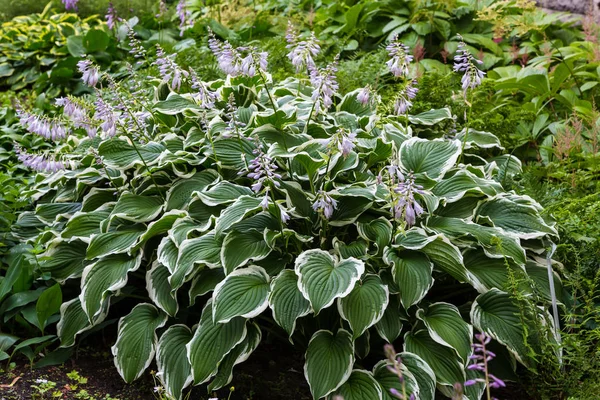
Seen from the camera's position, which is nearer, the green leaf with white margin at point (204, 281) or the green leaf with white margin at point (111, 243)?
the green leaf with white margin at point (204, 281)

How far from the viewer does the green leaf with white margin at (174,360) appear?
120 inches

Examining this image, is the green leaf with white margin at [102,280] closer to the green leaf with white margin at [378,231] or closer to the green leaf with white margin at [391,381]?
the green leaf with white margin at [378,231]

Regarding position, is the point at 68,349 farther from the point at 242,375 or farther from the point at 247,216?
the point at 247,216

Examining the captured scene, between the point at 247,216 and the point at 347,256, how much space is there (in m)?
0.54

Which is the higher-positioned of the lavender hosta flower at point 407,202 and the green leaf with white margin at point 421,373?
the lavender hosta flower at point 407,202

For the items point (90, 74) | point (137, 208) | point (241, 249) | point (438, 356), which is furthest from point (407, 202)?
point (90, 74)

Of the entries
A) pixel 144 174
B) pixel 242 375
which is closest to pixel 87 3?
pixel 144 174

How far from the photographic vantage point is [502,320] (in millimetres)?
3055

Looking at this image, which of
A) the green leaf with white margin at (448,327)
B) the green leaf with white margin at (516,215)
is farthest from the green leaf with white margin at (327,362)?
the green leaf with white margin at (516,215)

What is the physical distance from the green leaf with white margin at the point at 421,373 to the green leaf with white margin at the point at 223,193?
1.13m

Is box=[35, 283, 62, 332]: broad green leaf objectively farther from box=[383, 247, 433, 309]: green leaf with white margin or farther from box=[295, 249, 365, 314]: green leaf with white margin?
box=[383, 247, 433, 309]: green leaf with white margin

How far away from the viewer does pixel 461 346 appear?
2934 millimetres

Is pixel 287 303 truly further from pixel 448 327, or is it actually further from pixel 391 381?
pixel 448 327

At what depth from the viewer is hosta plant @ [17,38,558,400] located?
2941 millimetres
